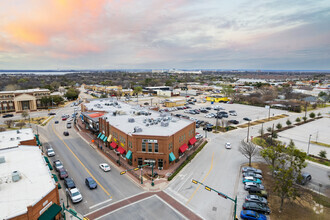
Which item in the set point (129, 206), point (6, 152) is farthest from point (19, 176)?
point (129, 206)

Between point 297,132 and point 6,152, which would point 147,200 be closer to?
point 6,152

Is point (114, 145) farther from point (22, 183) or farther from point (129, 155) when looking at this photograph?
point (22, 183)

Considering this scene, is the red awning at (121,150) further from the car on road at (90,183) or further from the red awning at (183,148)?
the red awning at (183,148)

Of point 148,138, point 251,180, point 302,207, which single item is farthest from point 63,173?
point 302,207

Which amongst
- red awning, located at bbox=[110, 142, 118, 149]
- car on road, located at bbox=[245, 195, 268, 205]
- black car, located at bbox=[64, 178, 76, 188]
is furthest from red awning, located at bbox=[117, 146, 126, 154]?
car on road, located at bbox=[245, 195, 268, 205]

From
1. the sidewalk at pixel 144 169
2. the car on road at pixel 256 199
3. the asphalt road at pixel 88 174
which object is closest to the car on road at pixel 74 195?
the asphalt road at pixel 88 174
